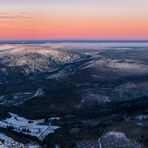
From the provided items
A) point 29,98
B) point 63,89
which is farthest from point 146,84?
point 29,98

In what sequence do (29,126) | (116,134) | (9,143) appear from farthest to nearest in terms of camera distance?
(29,126) → (9,143) → (116,134)

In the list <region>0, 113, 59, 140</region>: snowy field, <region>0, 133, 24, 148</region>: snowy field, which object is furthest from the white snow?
<region>0, 113, 59, 140</region>: snowy field

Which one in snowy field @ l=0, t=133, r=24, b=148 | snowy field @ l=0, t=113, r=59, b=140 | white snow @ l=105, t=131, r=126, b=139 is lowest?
snowy field @ l=0, t=113, r=59, b=140

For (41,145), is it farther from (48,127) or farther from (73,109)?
(73,109)

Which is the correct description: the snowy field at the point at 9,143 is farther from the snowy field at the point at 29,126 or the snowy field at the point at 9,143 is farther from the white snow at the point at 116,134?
the white snow at the point at 116,134

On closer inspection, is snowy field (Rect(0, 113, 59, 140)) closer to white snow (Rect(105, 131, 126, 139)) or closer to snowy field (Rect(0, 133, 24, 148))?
snowy field (Rect(0, 133, 24, 148))

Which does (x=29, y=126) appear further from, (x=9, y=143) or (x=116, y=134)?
(x=116, y=134)

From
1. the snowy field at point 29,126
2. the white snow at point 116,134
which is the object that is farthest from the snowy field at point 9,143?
the white snow at point 116,134

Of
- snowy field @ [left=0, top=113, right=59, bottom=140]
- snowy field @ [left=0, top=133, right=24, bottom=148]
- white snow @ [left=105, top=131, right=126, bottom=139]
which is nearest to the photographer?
white snow @ [left=105, top=131, right=126, bottom=139]

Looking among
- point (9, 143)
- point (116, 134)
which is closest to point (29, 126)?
point (9, 143)
